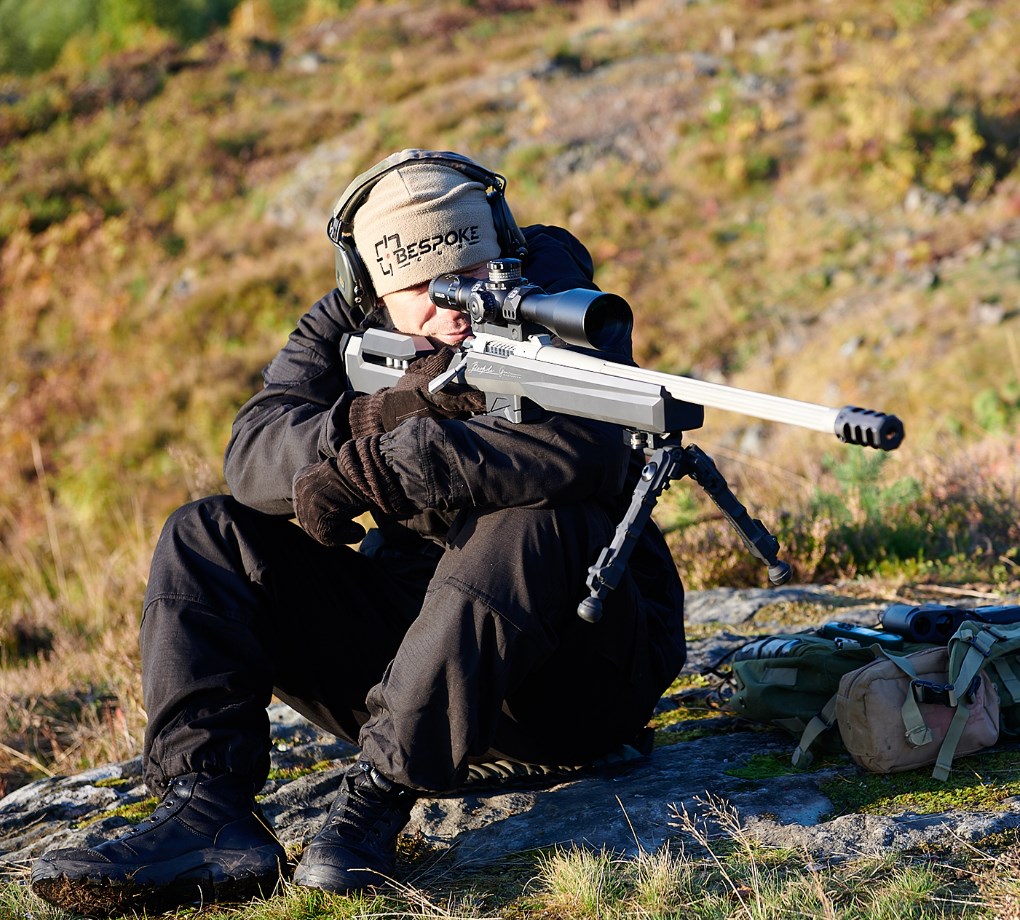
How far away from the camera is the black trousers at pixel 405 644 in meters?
2.57

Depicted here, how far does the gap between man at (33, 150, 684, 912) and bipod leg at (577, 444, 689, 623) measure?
274 millimetres

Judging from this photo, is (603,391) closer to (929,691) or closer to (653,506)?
(653,506)

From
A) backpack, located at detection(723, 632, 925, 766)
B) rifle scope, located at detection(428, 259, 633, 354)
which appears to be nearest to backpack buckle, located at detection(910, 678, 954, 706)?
backpack, located at detection(723, 632, 925, 766)

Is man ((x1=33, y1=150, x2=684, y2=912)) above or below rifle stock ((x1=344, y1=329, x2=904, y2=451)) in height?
below

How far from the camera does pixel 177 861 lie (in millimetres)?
2596

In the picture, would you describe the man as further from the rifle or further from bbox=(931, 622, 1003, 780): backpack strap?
bbox=(931, 622, 1003, 780): backpack strap

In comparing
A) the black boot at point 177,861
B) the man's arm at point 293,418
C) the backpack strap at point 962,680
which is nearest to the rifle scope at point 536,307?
the man's arm at point 293,418

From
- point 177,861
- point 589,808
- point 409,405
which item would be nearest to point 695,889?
point 589,808

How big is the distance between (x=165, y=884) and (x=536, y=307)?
5.09 feet

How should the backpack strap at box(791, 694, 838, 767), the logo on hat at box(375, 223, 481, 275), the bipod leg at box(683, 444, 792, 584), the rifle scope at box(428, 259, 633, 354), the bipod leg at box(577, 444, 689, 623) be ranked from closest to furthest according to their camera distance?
the bipod leg at box(577, 444, 689, 623) → the bipod leg at box(683, 444, 792, 584) → the rifle scope at box(428, 259, 633, 354) → the backpack strap at box(791, 694, 838, 767) → the logo on hat at box(375, 223, 481, 275)

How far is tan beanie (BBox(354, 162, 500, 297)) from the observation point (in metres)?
3.19

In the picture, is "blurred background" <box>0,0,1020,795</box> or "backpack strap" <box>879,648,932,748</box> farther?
"blurred background" <box>0,0,1020,795</box>

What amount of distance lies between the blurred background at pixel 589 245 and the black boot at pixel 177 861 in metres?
1.78

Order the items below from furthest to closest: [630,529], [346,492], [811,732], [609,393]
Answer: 1. [811,732]
2. [346,492]
3. [609,393]
4. [630,529]
